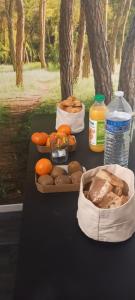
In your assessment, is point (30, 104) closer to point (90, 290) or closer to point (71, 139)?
point (71, 139)

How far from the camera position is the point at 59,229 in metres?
0.96

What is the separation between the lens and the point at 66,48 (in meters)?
1.70

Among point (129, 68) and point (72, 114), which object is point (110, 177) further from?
point (129, 68)

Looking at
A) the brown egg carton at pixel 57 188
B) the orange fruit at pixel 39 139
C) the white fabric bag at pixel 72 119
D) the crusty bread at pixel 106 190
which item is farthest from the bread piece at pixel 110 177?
the white fabric bag at pixel 72 119

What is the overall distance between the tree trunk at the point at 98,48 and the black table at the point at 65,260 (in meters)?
0.86

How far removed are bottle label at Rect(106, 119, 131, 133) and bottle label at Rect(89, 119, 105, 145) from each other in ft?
0.36

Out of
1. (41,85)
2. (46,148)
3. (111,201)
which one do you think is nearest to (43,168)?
(46,148)

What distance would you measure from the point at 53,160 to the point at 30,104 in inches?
25.1


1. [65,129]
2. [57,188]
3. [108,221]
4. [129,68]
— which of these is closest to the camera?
[108,221]

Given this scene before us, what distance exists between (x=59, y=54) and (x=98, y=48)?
186 mm

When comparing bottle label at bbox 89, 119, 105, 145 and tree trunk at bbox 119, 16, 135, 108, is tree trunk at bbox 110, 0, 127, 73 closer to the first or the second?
tree trunk at bbox 119, 16, 135, 108

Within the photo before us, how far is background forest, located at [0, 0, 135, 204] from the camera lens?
5.35ft

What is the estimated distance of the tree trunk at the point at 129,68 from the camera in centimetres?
170

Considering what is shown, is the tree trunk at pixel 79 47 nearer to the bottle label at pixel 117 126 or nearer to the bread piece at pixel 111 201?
the bottle label at pixel 117 126
